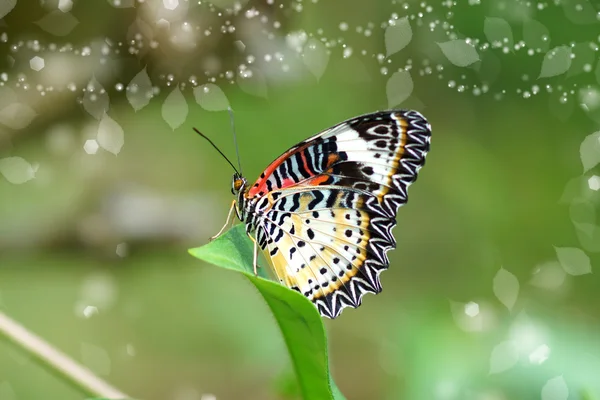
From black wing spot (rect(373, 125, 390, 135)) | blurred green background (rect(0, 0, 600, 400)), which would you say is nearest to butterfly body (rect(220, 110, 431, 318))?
black wing spot (rect(373, 125, 390, 135))

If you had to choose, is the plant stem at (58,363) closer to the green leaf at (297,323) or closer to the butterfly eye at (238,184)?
the green leaf at (297,323)

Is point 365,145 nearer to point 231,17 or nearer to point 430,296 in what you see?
point 231,17

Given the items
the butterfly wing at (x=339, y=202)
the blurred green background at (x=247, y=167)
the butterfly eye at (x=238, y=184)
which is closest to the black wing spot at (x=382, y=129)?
the butterfly wing at (x=339, y=202)

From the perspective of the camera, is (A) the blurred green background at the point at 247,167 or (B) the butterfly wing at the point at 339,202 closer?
(B) the butterfly wing at the point at 339,202

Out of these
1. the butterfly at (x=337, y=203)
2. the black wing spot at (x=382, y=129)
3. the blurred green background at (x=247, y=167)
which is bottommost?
the blurred green background at (x=247, y=167)

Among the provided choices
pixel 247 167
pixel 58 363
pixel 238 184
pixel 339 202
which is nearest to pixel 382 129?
pixel 339 202

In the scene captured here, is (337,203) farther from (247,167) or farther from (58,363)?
(247,167)
